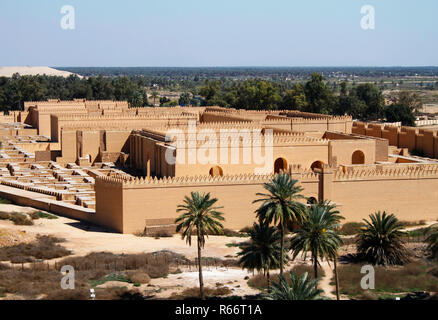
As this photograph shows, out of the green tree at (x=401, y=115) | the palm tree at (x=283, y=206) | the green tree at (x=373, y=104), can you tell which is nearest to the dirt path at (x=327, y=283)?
the palm tree at (x=283, y=206)

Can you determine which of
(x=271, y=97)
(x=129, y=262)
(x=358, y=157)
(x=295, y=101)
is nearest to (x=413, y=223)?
(x=358, y=157)

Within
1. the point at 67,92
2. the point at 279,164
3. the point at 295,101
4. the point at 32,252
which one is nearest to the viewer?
the point at 32,252

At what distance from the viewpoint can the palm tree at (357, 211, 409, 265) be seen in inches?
964

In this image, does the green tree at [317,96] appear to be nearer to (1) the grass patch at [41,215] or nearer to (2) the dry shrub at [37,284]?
(1) the grass patch at [41,215]

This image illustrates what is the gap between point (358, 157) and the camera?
3819 centimetres

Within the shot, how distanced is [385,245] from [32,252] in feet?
39.6

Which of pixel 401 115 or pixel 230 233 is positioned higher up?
pixel 401 115

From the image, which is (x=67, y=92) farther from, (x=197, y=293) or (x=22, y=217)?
(x=197, y=293)

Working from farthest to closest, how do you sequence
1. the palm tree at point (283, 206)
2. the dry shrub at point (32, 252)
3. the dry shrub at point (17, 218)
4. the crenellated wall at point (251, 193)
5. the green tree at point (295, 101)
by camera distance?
the green tree at point (295, 101) → the dry shrub at point (17, 218) → the crenellated wall at point (251, 193) → the dry shrub at point (32, 252) → the palm tree at point (283, 206)

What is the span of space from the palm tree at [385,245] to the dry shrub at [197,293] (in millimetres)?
5973

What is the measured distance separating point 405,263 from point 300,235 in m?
5.53

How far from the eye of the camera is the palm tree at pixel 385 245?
24484 millimetres

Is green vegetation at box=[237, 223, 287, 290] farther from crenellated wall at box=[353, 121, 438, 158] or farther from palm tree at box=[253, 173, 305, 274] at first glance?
crenellated wall at box=[353, 121, 438, 158]
